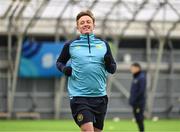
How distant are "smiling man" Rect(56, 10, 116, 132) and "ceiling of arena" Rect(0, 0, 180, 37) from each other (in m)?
23.2

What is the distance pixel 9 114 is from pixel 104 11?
7380mm

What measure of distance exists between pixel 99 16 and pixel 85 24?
84.5ft

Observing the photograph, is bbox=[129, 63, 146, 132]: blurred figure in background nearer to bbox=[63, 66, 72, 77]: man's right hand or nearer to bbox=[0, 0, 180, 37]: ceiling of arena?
bbox=[63, 66, 72, 77]: man's right hand

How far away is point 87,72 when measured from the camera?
26.0 feet

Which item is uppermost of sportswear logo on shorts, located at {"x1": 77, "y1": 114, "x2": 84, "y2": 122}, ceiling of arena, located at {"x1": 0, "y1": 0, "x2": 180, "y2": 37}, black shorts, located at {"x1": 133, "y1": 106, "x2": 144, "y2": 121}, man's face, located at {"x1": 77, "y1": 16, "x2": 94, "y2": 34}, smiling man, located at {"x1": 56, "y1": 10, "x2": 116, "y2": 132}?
ceiling of arena, located at {"x1": 0, "y1": 0, "x2": 180, "y2": 37}

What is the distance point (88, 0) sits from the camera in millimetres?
32312

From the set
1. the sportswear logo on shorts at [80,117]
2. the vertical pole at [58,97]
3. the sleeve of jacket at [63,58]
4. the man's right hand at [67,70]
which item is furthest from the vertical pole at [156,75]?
the sportswear logo on shorts at [80,117]

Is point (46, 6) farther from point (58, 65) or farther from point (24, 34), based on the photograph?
point (58, 65)

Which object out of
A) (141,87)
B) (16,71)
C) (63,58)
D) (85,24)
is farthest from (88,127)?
(16,71)

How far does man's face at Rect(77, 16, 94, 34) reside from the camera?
7.82 metres

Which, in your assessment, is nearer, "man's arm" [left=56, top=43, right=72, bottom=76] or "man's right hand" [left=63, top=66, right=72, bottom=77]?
"man's right hand" [left=63, top=66, right=72, bottom=77]

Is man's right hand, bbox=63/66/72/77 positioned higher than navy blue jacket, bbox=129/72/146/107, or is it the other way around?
man's right hand, bbox=63/66/72/77

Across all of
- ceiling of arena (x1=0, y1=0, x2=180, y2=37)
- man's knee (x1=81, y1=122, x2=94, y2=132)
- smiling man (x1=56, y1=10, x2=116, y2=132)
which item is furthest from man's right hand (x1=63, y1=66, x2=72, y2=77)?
ceiling of arena (x1=0, y1=0, x2=180, y2=37)

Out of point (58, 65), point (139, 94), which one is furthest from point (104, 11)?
point (58, 65)
